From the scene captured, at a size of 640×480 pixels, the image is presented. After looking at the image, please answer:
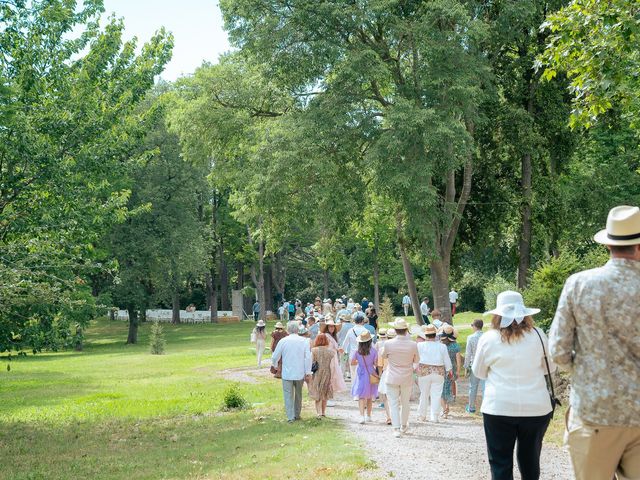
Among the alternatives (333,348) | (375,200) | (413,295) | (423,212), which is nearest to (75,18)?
(333,348)

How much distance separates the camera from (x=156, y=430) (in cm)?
1650

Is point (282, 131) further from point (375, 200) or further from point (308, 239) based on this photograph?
point (308, 239)

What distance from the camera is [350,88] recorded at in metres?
25.6

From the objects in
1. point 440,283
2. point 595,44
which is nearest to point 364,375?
point 595,44

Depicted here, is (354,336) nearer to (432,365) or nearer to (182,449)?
(432,365)

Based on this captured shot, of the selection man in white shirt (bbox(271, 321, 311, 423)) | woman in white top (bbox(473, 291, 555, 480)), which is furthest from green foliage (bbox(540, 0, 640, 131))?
woman in white top (bbox(473, 291, 555, 480))

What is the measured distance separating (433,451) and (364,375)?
348cm

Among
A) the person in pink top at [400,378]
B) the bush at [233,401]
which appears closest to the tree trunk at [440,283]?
the bush at [233,401]

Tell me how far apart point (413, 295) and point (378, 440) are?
1810cm

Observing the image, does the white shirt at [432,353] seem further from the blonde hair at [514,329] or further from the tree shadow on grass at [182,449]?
the blonde hair at [514,329]

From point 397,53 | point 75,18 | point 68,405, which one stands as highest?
point 397,53

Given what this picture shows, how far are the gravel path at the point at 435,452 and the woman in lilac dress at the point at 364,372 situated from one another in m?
0.39

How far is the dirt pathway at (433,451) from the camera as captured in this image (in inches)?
400

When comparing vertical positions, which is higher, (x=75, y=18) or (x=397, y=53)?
(x=397, y=53)
